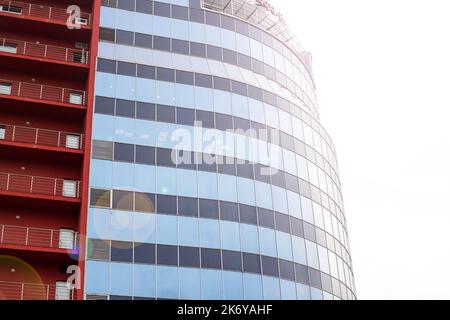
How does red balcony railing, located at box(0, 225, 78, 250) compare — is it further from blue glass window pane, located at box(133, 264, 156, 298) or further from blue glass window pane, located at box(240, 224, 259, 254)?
blue glass window pane, located at box(240, 224, 259, 254)

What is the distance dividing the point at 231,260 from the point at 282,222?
581 cm

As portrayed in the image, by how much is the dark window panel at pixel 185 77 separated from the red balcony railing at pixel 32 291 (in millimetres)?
18792

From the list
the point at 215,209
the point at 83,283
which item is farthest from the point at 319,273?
the point at 83,283

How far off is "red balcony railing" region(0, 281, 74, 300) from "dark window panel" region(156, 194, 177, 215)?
829cm

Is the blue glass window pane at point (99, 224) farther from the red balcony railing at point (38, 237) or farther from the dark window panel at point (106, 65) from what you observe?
the dark window panel at point (106, 65)

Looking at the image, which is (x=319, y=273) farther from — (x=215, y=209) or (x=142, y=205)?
(x=142, y=205)

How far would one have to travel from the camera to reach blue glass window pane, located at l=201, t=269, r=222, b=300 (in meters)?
43.5

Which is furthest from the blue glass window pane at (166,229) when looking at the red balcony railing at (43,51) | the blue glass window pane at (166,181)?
the red balcony railing at (43,51)

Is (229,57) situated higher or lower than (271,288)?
higher

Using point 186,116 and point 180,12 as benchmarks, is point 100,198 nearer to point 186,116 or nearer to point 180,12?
point 186,116

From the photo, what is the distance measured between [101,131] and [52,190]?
18.3 feet

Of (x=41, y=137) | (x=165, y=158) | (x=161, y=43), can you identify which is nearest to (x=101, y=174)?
(x=165, y=158)

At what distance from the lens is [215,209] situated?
154ft

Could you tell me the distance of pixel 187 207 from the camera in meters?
46.1
